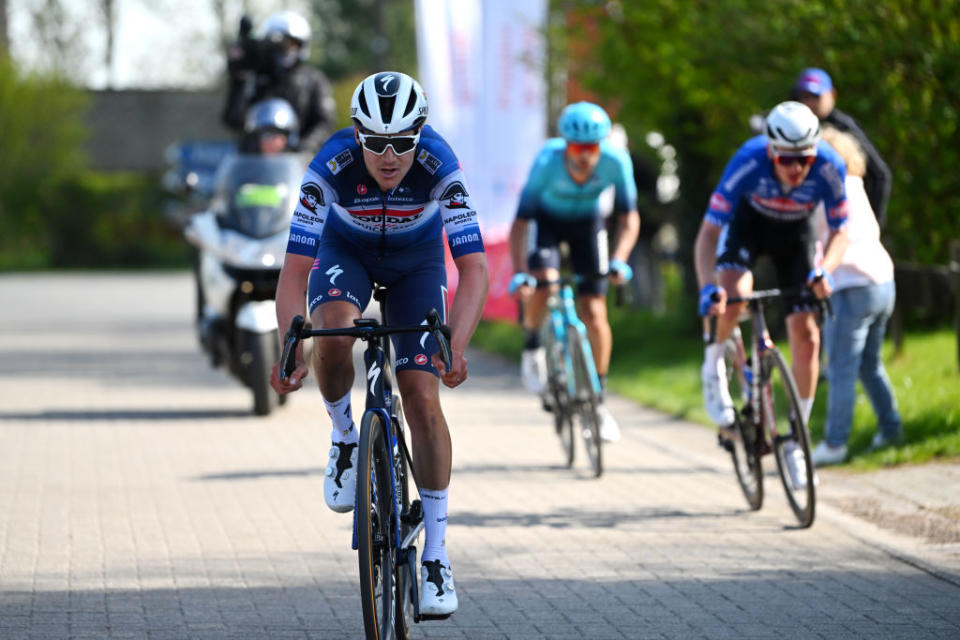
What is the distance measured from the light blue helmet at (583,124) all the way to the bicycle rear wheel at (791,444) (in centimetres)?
204

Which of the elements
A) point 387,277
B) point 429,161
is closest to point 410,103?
point 429,161

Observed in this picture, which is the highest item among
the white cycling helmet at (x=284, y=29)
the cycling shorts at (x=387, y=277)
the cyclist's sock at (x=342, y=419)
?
the white cycling helmet at (x=284, y=29)

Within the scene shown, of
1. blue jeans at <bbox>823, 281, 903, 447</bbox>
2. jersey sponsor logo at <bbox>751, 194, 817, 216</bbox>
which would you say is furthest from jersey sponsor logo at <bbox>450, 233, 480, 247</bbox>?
blue jeans at <bbox>823, 281, 903, 447</bbox>

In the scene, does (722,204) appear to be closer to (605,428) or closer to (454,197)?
(605,428)

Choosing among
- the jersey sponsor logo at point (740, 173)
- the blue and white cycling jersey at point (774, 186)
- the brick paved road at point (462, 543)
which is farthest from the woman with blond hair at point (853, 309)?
the jersey sponsor logo at point (740, 173)

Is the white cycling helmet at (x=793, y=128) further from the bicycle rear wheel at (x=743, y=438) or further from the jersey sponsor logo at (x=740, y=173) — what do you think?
the bicycle rear wheel at (x=743, y=438)

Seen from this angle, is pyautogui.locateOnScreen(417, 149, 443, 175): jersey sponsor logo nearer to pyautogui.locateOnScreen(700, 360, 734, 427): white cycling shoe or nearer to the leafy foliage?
pyautogui.locateOnScreen(700, 360, 734, 427): white cycling shoe

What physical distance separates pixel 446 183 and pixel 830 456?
14.8ft

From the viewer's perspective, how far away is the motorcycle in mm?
11406

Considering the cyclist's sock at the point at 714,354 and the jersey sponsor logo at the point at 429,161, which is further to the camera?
the cyclist's sock at the point at 714,354

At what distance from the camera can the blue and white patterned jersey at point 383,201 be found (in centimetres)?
568

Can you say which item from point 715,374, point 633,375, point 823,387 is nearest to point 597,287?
point 715,374

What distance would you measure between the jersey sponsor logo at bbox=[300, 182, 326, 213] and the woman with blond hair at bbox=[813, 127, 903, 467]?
13.3ft

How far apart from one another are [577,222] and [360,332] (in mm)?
5095
